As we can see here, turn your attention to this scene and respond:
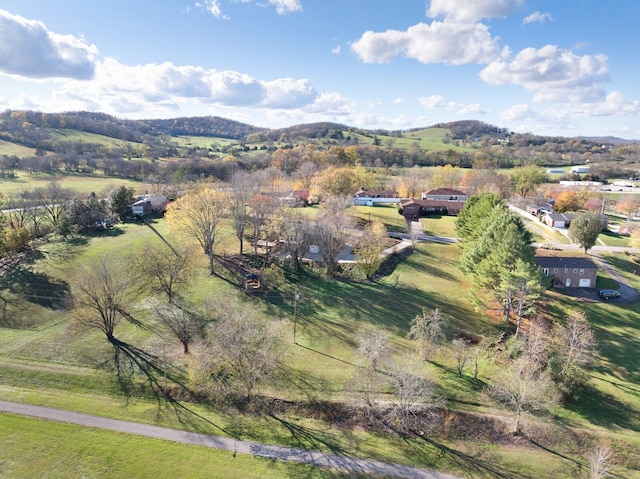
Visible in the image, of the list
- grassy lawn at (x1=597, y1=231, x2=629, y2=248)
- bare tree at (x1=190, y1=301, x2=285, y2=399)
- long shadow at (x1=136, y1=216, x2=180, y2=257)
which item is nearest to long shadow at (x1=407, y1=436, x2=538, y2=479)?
bare tree at (x1=190, y1=301, x2=285, y2=399)

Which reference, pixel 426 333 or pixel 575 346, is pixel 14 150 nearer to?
pixel 426 333

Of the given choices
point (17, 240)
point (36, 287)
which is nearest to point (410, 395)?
point (36, 287)

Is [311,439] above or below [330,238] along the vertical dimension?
below

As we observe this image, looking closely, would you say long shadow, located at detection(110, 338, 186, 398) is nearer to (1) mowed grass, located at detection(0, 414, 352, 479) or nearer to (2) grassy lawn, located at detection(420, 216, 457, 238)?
(1) mowed grass, located at detection(0, 414, 352, 479)

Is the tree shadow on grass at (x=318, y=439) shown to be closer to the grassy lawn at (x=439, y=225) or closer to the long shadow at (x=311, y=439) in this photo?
the long shadow at (x=311, y=439)

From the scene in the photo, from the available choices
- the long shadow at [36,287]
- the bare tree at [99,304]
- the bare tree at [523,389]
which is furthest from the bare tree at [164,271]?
the bare tree at [523,389]

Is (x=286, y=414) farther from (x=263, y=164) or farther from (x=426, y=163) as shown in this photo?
(x=426, y=163)
